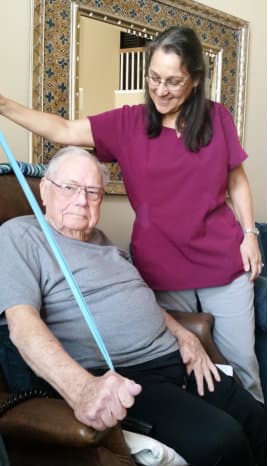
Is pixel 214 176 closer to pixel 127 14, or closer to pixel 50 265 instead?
pixel 50 265

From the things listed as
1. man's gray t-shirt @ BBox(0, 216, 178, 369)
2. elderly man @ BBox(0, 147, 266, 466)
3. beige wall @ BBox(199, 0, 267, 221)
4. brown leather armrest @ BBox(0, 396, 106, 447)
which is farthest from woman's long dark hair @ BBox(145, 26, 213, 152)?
beige wall @ BBox(199, 0, 267, 221)

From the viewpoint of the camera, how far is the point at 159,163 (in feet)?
5.90

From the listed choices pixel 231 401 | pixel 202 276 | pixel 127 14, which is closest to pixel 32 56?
pixel 127 14

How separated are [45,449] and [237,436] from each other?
0.44 m

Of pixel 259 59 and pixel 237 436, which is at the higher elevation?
pixel 259 59

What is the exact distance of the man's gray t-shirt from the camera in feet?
4.42

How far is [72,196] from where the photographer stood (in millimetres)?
1549

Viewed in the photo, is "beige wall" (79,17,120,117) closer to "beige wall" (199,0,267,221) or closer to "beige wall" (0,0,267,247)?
"beige wall" (0,0,267,247)

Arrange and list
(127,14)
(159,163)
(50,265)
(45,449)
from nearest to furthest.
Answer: (45,449), (50,265), (159,163), (127,14)

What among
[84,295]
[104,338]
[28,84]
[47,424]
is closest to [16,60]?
[28,84]

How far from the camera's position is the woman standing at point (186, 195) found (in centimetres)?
180

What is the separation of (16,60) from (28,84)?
9 cm

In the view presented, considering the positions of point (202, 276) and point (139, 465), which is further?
point (202, 276)

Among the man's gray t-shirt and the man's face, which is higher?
the man's face
